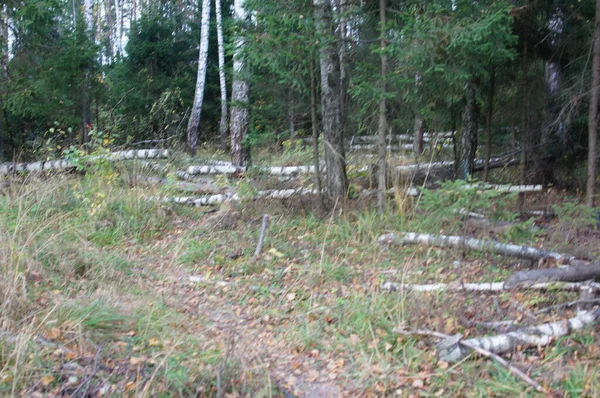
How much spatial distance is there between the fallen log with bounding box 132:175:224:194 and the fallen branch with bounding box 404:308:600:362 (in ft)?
20.5

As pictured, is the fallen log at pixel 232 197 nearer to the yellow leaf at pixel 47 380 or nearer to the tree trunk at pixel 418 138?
the tree trunk at pixel 418 138

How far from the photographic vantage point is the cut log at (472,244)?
6.44m

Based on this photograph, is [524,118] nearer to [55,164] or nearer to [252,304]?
[252,304]

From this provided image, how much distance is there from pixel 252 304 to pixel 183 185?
5158mm

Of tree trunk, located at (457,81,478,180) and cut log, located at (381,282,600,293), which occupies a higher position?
tree trunk, located at (457,81,478,180)

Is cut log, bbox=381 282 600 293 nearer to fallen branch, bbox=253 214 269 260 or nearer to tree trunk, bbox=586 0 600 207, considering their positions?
fallen branch, bbox=253 214 269 260

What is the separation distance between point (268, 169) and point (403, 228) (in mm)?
4091

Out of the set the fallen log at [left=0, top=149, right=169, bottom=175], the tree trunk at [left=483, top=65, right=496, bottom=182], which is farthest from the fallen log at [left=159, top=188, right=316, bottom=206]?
the tree trunk at [left=483, top=65, right=496, bottom=182]

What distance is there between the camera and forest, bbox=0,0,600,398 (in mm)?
4422

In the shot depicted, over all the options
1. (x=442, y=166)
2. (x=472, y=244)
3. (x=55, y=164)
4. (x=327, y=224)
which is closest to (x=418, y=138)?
(x=442, y=166)

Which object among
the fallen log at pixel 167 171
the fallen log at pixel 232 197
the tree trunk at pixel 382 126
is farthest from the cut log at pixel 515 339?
the fallen log at pixel 167 171

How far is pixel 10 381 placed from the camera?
12.4ft

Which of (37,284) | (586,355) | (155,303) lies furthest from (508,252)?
(37,284)

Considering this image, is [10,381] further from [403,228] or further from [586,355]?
[403,228]
